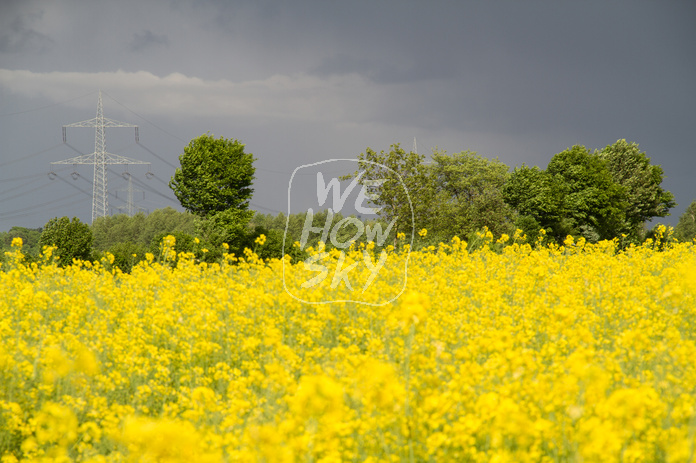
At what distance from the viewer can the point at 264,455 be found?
3234 mm

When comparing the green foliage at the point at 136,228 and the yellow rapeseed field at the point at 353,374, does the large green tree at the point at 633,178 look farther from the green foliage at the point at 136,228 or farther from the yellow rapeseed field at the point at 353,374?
the green foliage at the point at 136,228

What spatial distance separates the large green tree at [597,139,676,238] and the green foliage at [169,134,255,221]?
112 feet

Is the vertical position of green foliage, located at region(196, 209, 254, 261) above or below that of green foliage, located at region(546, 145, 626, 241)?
below

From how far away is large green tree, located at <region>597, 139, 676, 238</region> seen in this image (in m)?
47.7

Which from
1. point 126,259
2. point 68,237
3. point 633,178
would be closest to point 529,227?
point 633,178

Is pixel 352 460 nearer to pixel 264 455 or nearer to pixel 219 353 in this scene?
pixel 264 455

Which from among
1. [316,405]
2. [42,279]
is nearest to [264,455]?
[316,405]

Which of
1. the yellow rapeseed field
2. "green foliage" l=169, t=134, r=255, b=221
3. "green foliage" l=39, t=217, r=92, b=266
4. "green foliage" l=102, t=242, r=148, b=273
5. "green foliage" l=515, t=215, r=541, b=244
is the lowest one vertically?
the yellow rapeseed field

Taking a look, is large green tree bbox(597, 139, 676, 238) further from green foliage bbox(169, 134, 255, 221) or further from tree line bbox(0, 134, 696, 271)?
green foliage bbox(169, 134, 255, 221)

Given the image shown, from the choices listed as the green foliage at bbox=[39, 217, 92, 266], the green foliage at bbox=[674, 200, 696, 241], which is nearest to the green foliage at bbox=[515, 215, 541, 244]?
the green foliage at bbox=[39, 217, 92, 266]

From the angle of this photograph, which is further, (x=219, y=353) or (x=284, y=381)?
(x=219, y=353)

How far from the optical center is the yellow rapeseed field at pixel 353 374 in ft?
11.6

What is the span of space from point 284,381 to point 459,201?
54.3 meters

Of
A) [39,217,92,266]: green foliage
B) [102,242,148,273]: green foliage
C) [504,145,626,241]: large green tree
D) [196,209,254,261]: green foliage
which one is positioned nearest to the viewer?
[39,217,92,266]: green foliage
